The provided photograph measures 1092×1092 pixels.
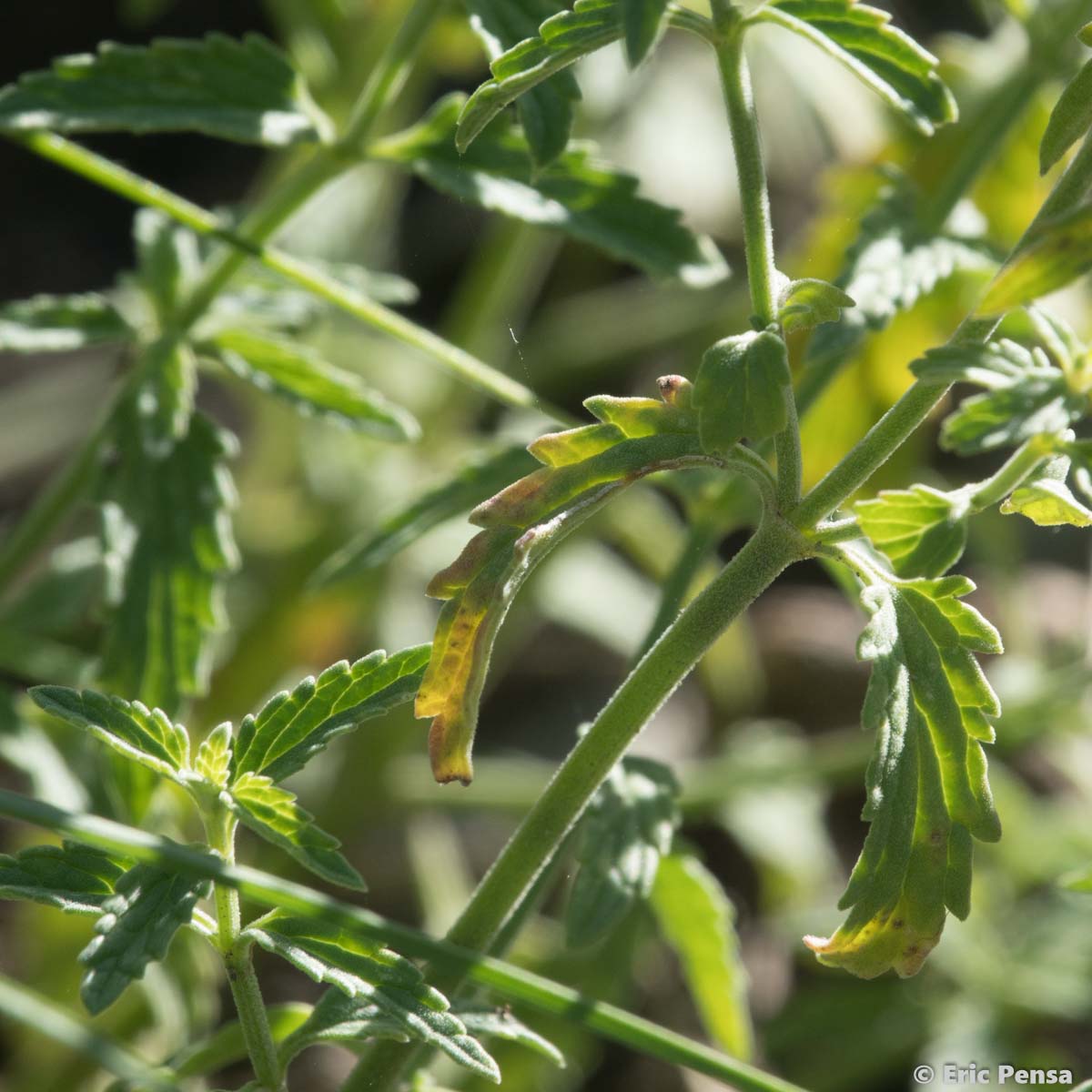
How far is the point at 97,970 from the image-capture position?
0.68 meters

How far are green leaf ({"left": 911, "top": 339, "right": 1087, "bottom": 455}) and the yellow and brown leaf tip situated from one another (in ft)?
0.42

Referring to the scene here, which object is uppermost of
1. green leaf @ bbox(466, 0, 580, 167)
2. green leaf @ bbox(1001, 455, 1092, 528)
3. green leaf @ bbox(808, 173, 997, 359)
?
green leaf @ bbox(466, 0, 580, 167)

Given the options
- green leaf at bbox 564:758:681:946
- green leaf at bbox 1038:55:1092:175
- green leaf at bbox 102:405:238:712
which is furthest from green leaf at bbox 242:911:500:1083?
green leaf at bbox 1038:55:1092:175

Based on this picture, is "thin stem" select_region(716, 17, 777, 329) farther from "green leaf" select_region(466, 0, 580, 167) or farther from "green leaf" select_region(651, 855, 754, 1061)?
"green leaf" select_region(651, 855, 754, 1061)

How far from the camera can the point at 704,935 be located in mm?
1202

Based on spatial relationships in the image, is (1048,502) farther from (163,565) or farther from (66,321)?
(66,321)

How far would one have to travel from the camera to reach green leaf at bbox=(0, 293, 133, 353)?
4.00ft

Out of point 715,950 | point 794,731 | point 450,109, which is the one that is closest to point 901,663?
point 715,950

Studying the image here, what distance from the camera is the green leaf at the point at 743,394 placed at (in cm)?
68

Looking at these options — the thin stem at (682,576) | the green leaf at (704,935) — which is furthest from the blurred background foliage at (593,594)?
the green leaf at (704,935)

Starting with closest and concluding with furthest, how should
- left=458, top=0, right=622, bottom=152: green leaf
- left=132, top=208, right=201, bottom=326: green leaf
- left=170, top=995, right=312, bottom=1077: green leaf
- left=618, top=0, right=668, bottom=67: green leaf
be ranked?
left=618, top=0, right=668, bottom=67: green leaf → left=458, top=0, right=622, bottom=152: green leaf → left=170, top=995, right=312, bottom=1077: green leaf → left=132, top=208, right=201, bottom=326: green leaf

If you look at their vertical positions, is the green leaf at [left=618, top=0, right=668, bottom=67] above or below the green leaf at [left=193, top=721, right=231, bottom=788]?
above

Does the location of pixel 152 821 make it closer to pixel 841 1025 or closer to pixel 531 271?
pixel 841 1025

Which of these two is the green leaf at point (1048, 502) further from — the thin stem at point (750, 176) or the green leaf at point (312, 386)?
the green leaf at point (312, 386)
